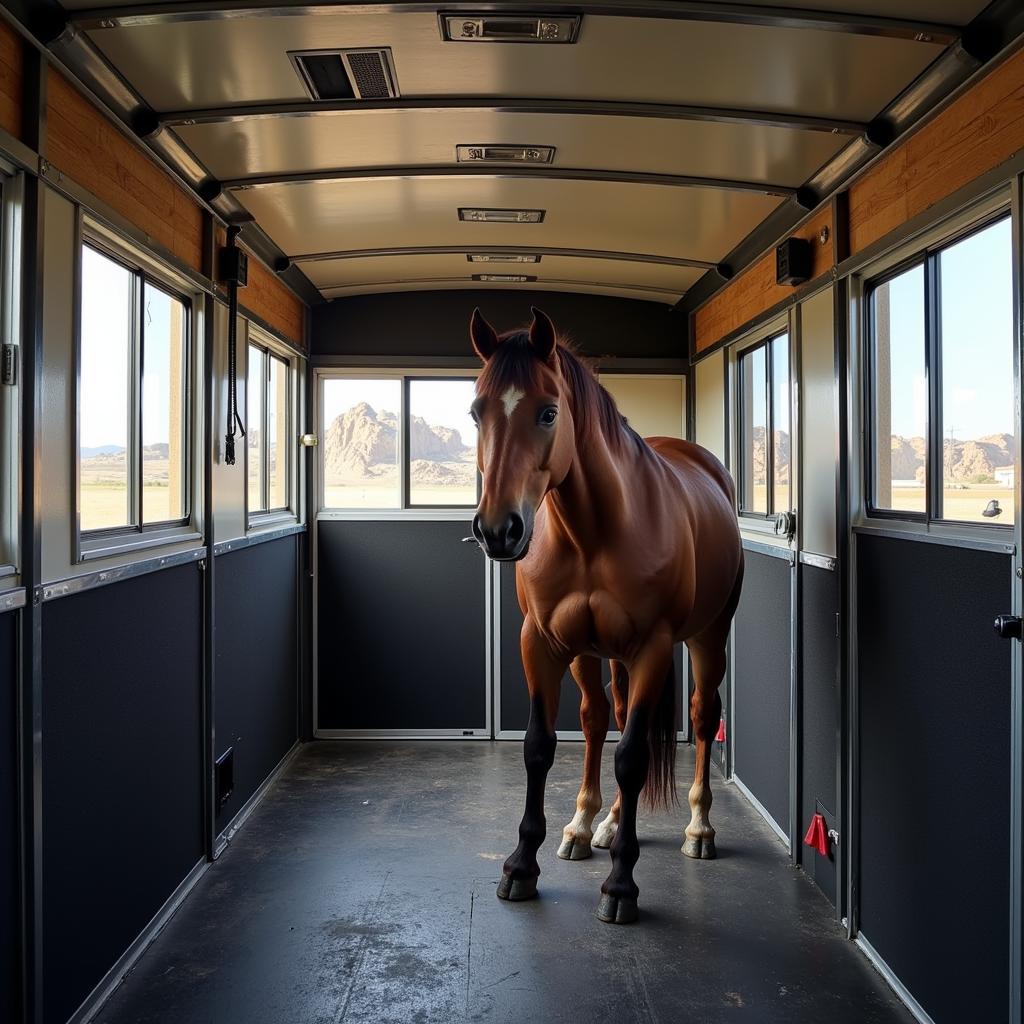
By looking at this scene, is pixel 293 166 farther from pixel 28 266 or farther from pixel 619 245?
pixel 619 245

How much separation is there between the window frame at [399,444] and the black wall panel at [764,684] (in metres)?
1.75

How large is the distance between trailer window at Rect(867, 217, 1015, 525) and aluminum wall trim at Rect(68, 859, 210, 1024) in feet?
8.18

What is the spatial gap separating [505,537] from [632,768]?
1090 mm

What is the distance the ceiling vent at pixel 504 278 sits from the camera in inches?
192

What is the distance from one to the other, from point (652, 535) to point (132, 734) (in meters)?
1.66

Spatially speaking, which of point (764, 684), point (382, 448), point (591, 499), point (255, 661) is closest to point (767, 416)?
point (764, 684)

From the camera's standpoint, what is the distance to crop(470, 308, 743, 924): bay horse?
8.17 ft

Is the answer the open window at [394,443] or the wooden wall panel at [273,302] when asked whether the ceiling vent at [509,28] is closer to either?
the wooden wall panel at [273,302]

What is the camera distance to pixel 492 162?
124 inches

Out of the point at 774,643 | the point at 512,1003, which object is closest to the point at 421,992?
the point at 512,1003

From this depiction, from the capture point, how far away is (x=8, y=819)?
196 centimetres

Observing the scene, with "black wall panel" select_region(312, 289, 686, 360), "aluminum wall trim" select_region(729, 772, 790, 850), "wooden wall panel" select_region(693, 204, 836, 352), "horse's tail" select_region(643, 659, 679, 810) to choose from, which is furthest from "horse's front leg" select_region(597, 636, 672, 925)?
"black wall panel" select_region(312, 289, 686, 360)

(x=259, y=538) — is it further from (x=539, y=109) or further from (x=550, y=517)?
(x=539, y=109)

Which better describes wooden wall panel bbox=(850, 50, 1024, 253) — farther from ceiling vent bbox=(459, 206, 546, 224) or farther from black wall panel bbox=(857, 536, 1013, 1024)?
ceiling vent bbox=(459, 206, 546, 224)
